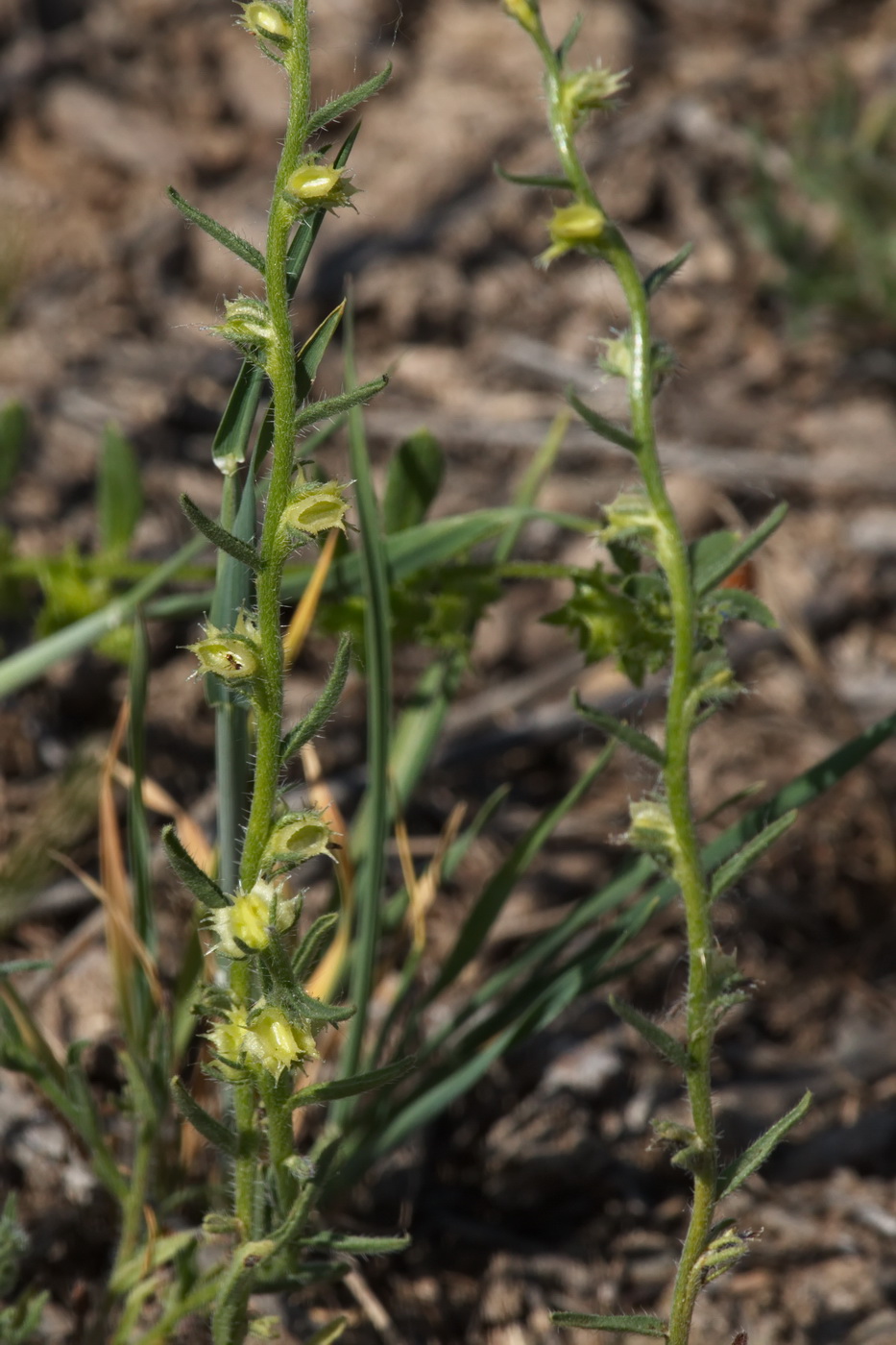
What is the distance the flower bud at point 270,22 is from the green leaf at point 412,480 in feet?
Answer: 2.68

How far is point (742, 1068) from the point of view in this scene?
228 centimetres

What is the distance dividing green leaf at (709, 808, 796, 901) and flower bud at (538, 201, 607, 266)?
1.83 feet

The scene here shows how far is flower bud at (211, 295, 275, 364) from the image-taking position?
44.3 inches

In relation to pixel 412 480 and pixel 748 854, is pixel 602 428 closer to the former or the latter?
pixel 748 854

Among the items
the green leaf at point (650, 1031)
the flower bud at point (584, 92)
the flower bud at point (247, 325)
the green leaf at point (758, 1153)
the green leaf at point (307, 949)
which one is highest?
the flower bud at point (584, 92)

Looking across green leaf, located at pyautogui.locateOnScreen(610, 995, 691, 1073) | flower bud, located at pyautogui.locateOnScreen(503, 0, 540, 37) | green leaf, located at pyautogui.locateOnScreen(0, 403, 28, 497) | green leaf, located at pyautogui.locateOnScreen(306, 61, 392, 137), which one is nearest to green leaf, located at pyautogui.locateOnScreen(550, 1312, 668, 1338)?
green leaf, located at pyautogui.locateOnScreen(610, 995, 691, 1073)

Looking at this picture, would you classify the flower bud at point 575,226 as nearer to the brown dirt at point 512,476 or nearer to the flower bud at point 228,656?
the brown dirt at point 512,476

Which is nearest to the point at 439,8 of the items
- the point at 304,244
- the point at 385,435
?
the point at 385,435

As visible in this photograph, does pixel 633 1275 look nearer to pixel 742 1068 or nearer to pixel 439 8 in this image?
pixel 742 1068

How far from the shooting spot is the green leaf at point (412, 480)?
6.33 feet

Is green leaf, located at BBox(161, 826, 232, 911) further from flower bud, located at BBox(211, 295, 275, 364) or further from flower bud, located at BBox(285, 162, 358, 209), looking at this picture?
flower bud, located at BBox(285, 162, 358, 209)

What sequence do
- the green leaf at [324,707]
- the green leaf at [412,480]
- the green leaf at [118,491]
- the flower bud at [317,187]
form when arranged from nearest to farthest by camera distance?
the flower bud at [317,187] < the green leaf at [324,707] < the green leaf at [412,480] < the green leaf at [118,491]

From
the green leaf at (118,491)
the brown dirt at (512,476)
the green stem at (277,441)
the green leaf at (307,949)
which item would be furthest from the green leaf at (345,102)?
the green leaf at (118,491)

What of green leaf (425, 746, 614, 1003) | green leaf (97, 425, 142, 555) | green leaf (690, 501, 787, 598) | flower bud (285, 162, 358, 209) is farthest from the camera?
green leaf (97, 425, 142, 555)
